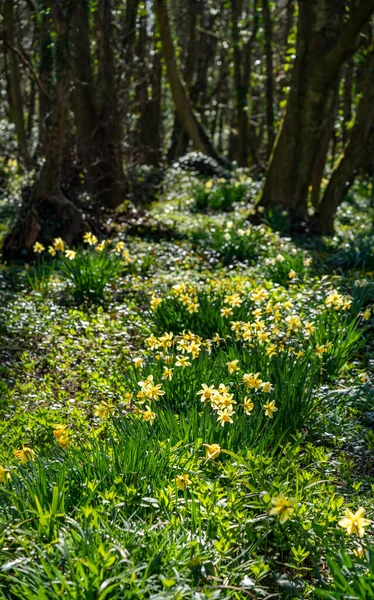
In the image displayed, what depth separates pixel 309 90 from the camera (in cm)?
819

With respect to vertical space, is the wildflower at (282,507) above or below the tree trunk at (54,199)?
below

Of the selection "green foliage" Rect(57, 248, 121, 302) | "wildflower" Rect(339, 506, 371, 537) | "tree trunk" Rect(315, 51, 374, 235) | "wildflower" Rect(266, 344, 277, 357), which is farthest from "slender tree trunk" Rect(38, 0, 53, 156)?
"wildflower" Rect(339, 506, 371, 537)

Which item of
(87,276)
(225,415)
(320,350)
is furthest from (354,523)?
(87,276)

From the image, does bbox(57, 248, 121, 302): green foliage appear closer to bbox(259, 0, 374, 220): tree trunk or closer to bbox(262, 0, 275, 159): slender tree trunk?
bbox(259, 0, 374, 220): tree trunk

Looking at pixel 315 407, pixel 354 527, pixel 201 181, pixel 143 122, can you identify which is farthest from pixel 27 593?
pixel 143 122

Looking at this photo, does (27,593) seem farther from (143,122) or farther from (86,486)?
(143,122)

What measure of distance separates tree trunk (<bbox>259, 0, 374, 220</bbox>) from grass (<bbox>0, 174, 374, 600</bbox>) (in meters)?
2.49

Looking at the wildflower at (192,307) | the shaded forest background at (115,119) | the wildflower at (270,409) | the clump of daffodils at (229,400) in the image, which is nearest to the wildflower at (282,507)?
the clump of daffodils at (229,400)

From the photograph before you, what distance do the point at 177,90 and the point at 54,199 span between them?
6.07m

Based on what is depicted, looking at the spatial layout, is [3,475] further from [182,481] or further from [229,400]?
[229,400]

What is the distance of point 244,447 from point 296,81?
6534 millimetres

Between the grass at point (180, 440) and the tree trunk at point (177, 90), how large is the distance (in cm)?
727

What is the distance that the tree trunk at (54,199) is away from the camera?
285 inches

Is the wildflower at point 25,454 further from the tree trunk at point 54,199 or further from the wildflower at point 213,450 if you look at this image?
the tree trunk at point 54,199
